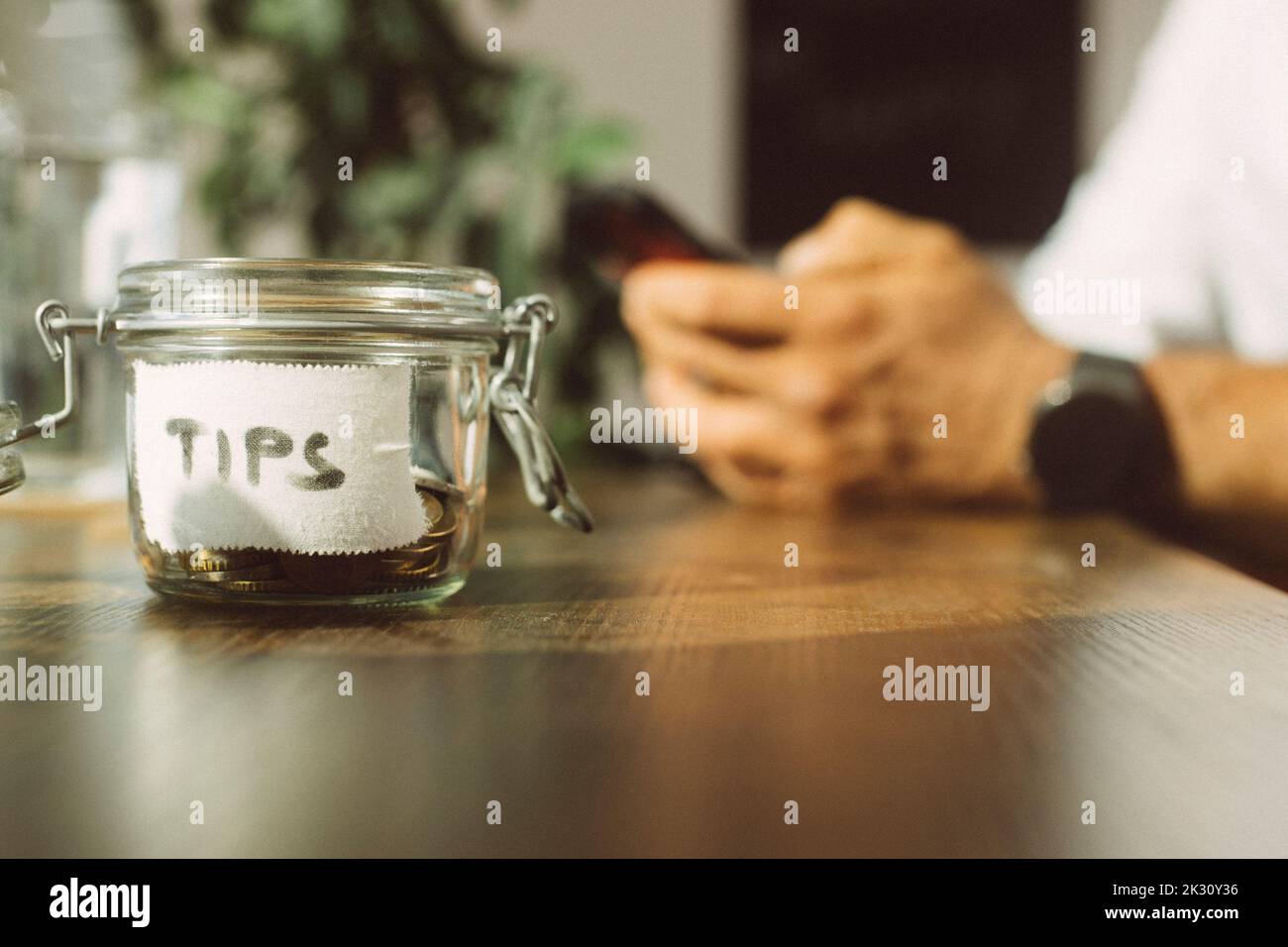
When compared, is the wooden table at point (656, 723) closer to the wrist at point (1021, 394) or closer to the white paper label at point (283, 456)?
the white paper label at point (283, 456)

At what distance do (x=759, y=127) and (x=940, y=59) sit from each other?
1.06 feet

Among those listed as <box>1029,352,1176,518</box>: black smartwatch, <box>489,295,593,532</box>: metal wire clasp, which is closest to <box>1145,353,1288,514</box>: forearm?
<box>1029,352,1176,518</box>: black smartwatch

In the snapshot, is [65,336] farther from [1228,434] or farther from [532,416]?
[1228,434]

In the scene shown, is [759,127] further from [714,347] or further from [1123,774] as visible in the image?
[1123,774]

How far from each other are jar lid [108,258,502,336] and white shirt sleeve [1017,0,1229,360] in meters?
0.83

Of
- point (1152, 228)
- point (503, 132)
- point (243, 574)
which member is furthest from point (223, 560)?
point (1152, 228)

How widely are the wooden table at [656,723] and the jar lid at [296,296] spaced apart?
0.10 meters

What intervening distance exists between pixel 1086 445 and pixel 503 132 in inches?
30.7

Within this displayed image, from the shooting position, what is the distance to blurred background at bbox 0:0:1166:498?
75 cm

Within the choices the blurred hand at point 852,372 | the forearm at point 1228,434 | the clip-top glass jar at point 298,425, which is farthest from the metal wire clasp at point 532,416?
the forearm at point 1228,434

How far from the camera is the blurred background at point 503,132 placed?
2.45 feet

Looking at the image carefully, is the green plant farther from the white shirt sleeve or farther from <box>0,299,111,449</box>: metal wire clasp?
<box>0,299,111,449</box>: metal wire clasp

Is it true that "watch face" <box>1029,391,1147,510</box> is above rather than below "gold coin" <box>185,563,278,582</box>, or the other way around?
above
